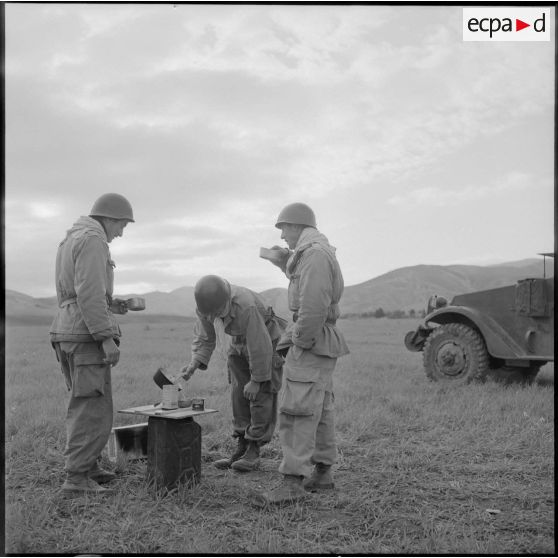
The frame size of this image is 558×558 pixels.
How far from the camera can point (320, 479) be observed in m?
4.58

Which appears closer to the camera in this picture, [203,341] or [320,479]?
[320,479]

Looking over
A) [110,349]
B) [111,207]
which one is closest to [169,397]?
[110,349]

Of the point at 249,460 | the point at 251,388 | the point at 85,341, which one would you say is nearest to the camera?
the point at 85,341

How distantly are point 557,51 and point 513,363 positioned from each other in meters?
5.71

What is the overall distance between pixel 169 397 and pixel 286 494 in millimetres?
1097

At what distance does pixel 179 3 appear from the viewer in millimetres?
3582

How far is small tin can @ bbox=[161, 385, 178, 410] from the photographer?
4.61m

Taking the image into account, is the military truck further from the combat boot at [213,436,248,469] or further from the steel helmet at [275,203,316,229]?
the steel helmet at [275,203,316,229]

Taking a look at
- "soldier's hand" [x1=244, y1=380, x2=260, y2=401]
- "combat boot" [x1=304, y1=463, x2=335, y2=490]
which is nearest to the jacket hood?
"soldier's hand" [x1=244, y1=380, x2=260, y2=401]

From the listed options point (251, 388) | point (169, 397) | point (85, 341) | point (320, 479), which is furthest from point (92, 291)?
point (320, 479)

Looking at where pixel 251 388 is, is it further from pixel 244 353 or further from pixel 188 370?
pixel 188 370

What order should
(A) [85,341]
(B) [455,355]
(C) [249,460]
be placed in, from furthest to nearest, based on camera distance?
(B) [455,355], (C) [249,460], (A) [85,341]

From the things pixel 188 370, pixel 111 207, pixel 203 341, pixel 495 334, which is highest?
pixel 111 207

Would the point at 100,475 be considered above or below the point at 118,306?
below
